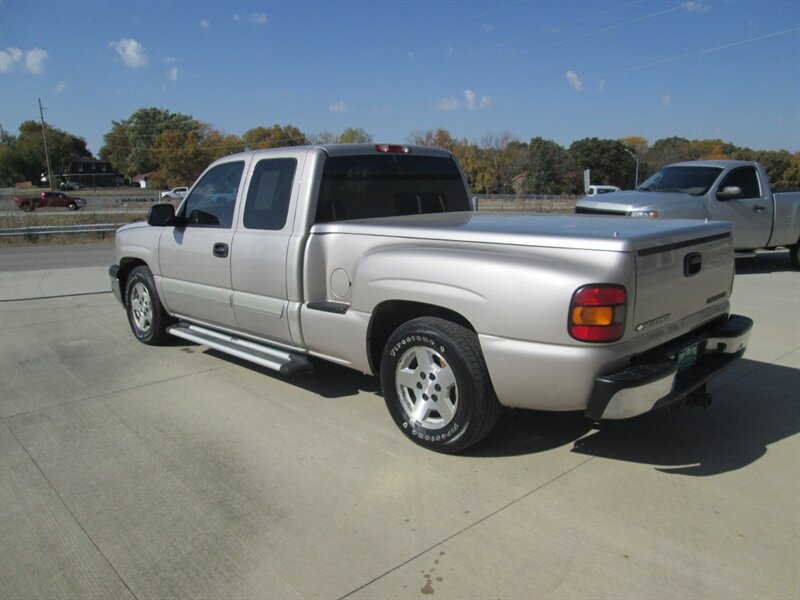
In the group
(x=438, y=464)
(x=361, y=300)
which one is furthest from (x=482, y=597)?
(x=361, y=300)

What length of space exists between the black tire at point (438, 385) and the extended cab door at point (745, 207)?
8321 millimetres

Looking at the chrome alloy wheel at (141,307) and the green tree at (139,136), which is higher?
the green tree at (139,136)

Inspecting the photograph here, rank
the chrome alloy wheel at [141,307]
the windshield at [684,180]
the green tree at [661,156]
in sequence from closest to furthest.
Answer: the chrome alloy wheel at [141,307] < the windshield at [684,180] < the green tree at [661,156]

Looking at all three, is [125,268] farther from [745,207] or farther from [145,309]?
[745,207]

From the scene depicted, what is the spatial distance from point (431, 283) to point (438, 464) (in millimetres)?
1083

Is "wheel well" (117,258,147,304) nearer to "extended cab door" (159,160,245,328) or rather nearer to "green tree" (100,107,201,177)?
"extended cab door" (159,160,245,328)

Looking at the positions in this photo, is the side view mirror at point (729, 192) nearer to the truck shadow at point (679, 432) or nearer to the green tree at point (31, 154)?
the truck shadow at point (679, 432)

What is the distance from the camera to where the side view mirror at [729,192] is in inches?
386

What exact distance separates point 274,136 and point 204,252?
92.8 metres

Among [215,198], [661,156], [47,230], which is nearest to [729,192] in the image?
[215,198]

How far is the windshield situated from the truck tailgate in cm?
718

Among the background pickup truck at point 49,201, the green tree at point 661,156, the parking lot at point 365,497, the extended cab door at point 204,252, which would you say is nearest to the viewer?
the parking lot at point 365,497

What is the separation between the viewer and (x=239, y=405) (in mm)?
4680

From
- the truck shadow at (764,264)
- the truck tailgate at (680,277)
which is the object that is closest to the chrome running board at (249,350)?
the truck tailgate at (680,277)
